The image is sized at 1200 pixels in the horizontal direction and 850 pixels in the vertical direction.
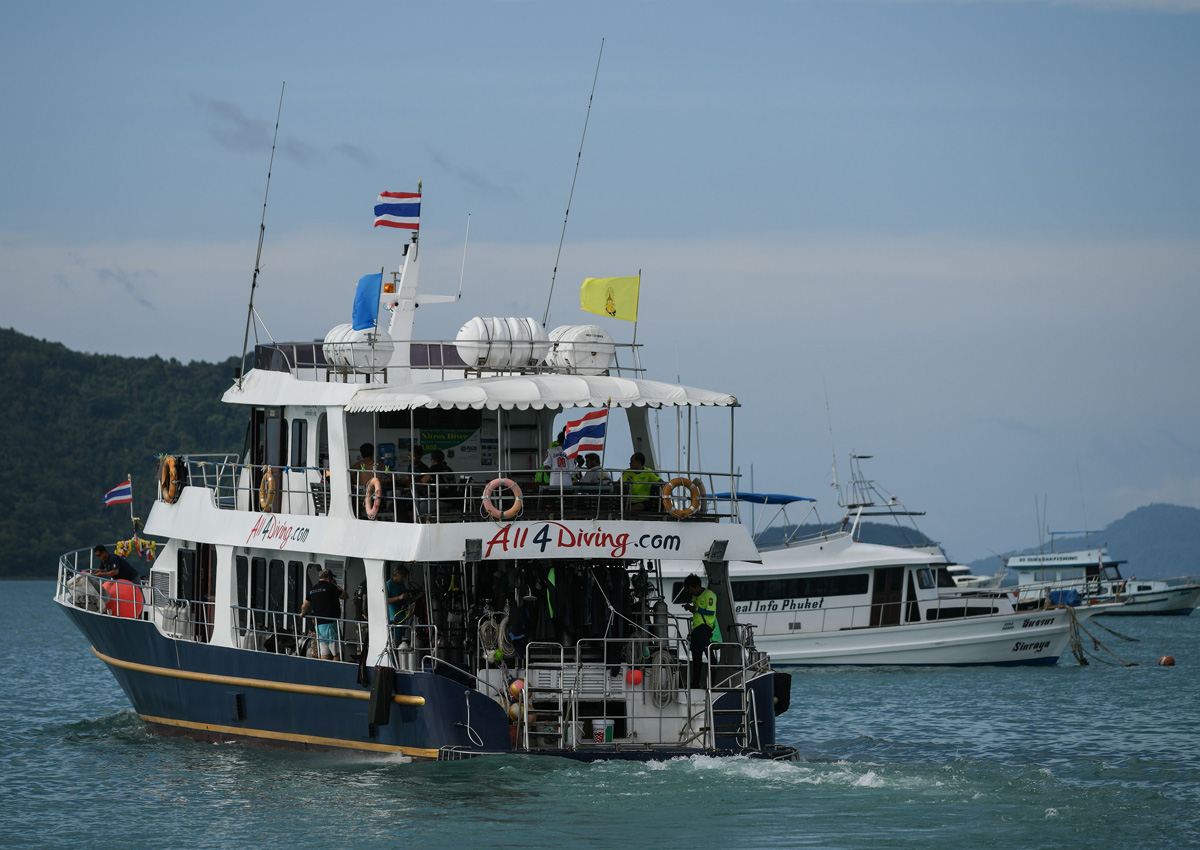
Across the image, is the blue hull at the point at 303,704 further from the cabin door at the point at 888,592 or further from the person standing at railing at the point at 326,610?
the cabin door at the point at 888,592

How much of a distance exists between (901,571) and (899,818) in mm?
23967

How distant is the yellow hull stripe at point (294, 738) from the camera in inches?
716

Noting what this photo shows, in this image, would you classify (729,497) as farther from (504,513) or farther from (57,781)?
(57,781)

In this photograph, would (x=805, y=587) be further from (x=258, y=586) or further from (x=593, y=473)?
(x=593, y=473)

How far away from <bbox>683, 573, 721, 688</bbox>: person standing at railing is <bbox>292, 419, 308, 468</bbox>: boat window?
607 cm

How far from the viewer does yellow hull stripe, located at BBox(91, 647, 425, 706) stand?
722 inches

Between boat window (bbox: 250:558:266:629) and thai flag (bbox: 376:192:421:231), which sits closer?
boat window (bbox: 250:558:266:629)

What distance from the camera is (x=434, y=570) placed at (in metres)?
20.0

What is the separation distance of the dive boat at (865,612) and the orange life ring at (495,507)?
21.6m

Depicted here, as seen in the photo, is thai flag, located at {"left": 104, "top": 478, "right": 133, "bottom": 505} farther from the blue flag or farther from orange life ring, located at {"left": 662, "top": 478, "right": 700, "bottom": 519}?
orange life ring, located at {"left": 662, "top": 478, "right": 700, "bottom": 519}

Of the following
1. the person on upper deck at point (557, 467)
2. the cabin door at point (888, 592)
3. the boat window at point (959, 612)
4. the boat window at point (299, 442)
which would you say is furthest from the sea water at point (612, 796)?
the boat window at point (959, 612)

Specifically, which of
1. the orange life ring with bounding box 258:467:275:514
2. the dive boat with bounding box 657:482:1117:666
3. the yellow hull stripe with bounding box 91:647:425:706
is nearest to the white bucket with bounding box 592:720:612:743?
the yellow hull stripe with bounding box 91:647:425:706

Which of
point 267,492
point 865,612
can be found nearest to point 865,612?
point 865,612

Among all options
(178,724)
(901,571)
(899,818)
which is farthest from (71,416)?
(899,818)
